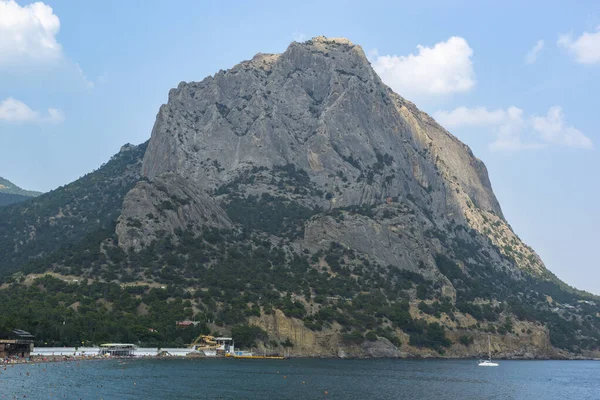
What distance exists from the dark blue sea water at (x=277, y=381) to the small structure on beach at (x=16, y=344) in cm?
772

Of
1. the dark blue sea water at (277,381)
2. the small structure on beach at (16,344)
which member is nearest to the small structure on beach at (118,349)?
the dark blue sea water at (277,381)

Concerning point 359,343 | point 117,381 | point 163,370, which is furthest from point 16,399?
point 359,343

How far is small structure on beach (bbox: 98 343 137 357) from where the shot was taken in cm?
15112

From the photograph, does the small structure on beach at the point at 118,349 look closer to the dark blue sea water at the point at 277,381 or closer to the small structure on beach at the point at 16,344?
the dark blue sea water at the point at 277,381

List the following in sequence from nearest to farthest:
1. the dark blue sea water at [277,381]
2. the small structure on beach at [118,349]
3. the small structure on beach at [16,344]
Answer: the dark blue sea water at [277,381], the small structure on beach at [16,344], the small structure on beach at [118,349]

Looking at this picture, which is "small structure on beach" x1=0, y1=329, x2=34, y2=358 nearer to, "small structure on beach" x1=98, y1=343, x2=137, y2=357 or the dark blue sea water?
the dark blue sea water

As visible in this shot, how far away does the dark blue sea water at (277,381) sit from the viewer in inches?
3819

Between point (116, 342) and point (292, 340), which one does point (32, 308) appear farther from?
point (292, 340)

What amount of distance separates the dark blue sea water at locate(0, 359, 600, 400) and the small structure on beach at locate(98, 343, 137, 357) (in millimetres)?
6086

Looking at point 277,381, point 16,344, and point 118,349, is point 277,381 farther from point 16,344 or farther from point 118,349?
point 16,344

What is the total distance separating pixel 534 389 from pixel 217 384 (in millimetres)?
58263

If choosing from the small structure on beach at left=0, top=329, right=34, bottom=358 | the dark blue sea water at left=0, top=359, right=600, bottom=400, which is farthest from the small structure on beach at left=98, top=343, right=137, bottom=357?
the small structure on beach at left=0, top=329, right=34, bottom=358

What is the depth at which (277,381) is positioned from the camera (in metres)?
115

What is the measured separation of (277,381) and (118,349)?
5242cm
